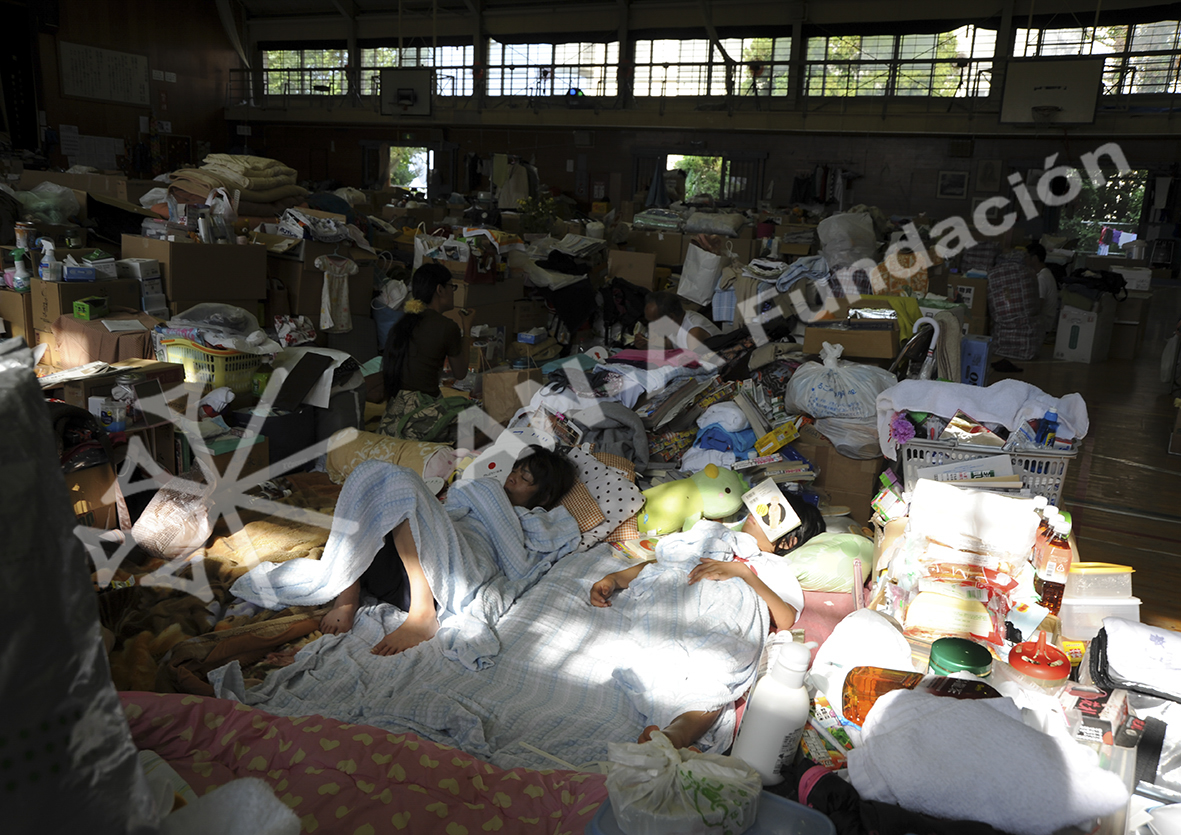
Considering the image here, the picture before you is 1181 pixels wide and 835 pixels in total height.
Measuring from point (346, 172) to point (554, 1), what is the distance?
5446mm

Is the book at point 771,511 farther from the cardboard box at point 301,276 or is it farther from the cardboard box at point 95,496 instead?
the cardboard box at point 301,276

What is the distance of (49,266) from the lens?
4.52 meters

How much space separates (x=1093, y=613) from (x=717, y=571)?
1.02m

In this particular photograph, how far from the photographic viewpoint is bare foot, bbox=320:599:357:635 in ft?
8.15

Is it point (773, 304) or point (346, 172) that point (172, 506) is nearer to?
point (773, 304)

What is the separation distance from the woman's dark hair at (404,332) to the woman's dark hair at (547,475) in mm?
1385

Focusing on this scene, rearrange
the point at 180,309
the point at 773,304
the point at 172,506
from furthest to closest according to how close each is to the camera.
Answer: the point at 773,304, the point at 180,309, the point at 172,506

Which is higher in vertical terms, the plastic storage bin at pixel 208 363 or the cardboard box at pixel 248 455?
the plastic storage bin at pixel 208 363

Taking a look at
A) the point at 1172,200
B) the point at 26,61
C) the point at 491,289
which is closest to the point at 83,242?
the point at 491,289

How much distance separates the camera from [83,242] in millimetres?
5301

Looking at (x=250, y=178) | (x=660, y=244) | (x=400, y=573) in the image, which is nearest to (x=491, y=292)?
(x=250, y=178)

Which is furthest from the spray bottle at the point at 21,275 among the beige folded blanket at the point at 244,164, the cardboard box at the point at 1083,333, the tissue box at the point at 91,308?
the cardboard box at the point at 1083,333

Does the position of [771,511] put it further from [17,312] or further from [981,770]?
[17,312]

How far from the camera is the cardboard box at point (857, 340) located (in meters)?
4.25
